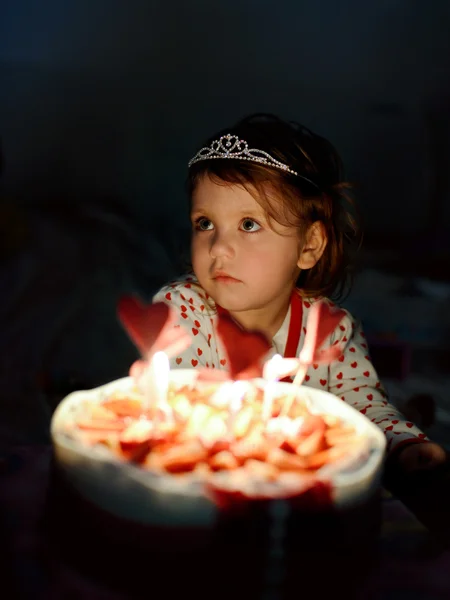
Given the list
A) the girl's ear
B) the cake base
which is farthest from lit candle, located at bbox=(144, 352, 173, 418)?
the girl's ear

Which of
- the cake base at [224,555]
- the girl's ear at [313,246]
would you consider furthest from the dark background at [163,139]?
the cake base at [224,555]

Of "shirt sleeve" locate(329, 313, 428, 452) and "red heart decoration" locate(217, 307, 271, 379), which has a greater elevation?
"red heart decoration" locate(217, 307, 271, 379)

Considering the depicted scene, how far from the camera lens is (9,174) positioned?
1.91 metres

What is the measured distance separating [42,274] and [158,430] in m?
1.45

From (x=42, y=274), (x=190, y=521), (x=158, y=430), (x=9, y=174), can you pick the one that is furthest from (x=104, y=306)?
(x=190, y=521)

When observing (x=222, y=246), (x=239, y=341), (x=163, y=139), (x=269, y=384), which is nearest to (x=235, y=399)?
(x=269, y=384)

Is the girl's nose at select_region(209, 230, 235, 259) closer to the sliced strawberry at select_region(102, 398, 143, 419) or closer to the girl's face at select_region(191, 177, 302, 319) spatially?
the girl's face at select_region(191, 177, 302, 319)

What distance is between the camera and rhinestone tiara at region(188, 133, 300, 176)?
3.23ft

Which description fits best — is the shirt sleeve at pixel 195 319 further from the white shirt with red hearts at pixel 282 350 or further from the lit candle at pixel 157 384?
the lit candle at pixel 157 384

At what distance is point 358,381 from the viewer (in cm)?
105

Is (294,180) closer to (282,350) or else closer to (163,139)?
(282,350)

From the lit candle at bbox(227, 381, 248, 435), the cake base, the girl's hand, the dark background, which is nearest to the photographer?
the cake base

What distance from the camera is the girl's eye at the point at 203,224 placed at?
3.21 ft

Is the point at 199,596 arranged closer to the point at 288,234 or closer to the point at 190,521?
the point at 190,521
